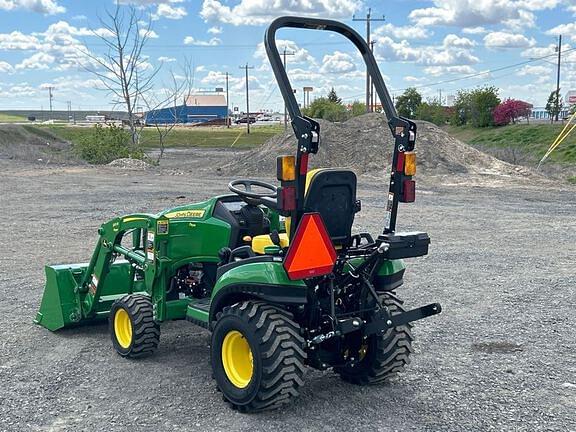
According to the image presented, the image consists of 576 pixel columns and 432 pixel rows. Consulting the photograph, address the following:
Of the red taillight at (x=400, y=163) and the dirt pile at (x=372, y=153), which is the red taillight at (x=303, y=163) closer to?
the red taillight at (x=400, y=163)

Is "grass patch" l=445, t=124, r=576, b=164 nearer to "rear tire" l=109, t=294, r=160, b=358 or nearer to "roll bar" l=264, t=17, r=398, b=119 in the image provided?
"roll bar" l=264, t=17, r=398, b=119

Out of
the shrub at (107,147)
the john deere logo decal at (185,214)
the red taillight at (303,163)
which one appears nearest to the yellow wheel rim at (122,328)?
the john deere logo decal at (185,214)

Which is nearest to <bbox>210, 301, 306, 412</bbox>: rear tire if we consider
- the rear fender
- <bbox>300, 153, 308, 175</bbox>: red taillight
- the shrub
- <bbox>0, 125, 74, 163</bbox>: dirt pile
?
the rear fender

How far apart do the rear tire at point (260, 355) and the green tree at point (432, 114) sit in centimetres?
6497

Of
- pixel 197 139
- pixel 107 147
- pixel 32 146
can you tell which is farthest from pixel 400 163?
pixel 197 139

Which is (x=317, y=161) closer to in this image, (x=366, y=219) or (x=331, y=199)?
(x=366, y=219)

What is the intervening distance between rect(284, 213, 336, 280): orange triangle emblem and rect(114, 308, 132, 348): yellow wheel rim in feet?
6.93

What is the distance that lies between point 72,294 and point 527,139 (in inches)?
1760

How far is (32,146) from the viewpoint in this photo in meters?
43.6

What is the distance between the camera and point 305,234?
4.50m

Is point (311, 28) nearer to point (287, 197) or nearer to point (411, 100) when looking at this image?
point (287, 197)

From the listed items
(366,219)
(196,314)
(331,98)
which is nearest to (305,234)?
(196,314)

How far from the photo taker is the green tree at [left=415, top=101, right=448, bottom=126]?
6825cm

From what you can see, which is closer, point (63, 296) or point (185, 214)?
point (185, 214)
